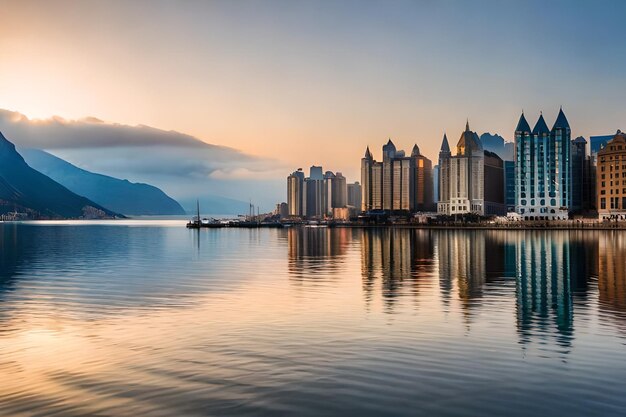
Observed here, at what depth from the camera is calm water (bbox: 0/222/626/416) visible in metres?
20.1

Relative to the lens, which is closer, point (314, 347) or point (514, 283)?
point (314, 347)

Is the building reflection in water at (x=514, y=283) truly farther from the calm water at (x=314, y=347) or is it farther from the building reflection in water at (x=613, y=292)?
the calm water at (x=314, y=347)

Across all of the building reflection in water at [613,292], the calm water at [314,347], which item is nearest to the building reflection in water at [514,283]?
the building reflection in water at [613,292]

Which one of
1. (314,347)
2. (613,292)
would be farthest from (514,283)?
(314,347)

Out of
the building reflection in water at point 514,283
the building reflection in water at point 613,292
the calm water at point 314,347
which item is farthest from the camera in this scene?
the building reflection in water at point 514,283

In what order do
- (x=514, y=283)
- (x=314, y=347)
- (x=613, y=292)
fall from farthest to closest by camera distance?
(x=514, y=283), (x=613, y=292), (x=314, y=347)

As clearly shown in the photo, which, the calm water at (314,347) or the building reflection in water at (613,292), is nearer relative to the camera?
the calm water at (314,347)

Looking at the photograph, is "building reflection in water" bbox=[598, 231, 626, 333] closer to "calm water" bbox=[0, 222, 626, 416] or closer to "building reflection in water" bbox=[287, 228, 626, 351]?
"building reflection in water" bbox=[287, 228, 626, 351]

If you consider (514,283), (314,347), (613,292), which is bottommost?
(514,283)

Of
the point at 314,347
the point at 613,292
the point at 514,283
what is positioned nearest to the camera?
the point at 314,347

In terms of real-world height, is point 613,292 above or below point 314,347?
below

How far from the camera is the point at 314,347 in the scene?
28.3 m

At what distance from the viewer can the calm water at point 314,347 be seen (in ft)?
65.8

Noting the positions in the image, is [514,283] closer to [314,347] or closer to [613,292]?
[613,292]
